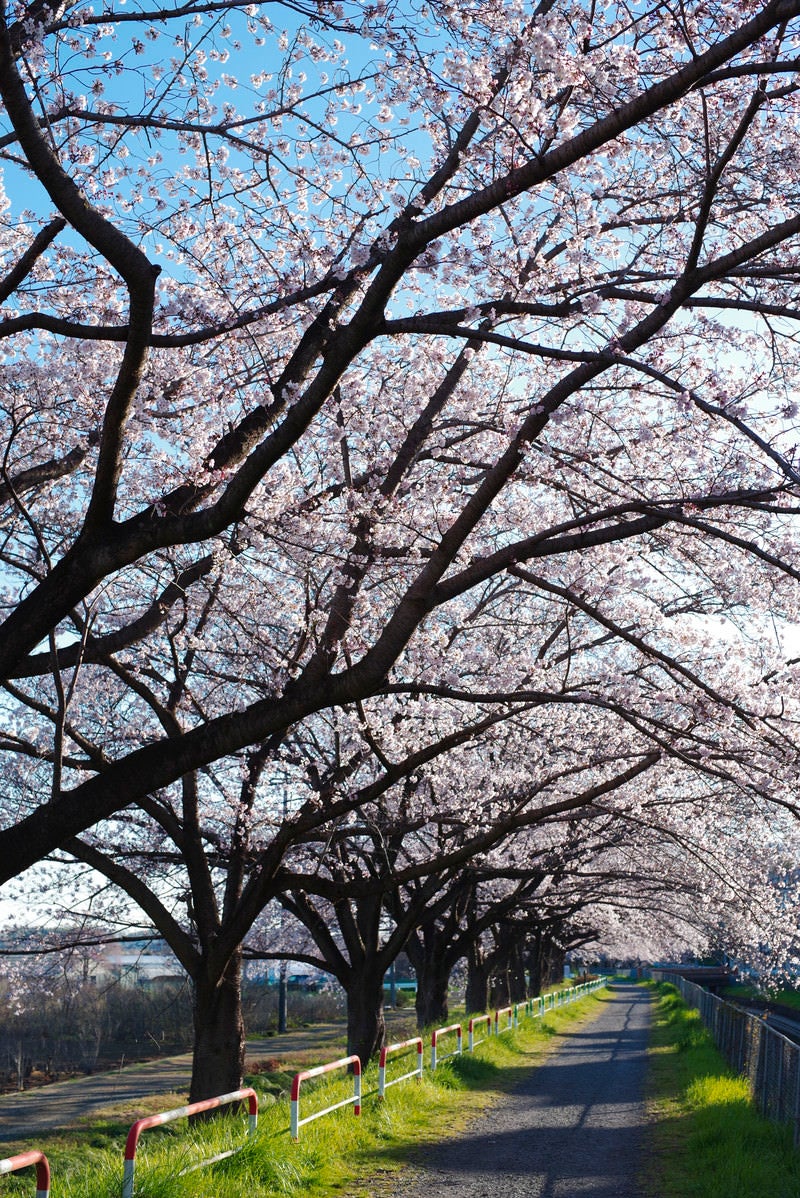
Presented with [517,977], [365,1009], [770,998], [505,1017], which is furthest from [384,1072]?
[770,998]

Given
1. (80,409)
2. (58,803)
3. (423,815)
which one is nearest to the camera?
(58,803)

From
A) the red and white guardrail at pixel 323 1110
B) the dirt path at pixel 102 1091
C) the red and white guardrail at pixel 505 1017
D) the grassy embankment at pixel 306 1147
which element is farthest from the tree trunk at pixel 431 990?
the red and white guardrail at pixel 323 1110

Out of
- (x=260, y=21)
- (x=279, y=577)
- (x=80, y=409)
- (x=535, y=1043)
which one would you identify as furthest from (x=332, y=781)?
(x=535, y=1043)

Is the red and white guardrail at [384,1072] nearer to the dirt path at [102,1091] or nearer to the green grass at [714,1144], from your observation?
the green grass at [714,1144]

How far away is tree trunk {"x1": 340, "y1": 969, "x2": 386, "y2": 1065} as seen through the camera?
1533 cm

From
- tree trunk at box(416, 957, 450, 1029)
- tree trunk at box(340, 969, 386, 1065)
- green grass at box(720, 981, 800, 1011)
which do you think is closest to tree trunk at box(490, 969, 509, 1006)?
tree trunk at box(416, 957, 450, 1029)

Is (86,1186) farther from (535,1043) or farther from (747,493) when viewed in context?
(535,1043)

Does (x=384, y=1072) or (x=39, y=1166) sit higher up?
(x=39, y=1166)

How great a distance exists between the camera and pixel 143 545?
18.1 feet

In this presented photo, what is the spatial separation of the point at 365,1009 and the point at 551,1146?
5.20 m

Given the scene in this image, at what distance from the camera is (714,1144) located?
1016 centimetres

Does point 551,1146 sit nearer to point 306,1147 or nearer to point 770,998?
point 306,1147

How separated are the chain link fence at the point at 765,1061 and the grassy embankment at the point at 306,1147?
337 centimetres

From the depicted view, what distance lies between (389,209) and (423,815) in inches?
380
